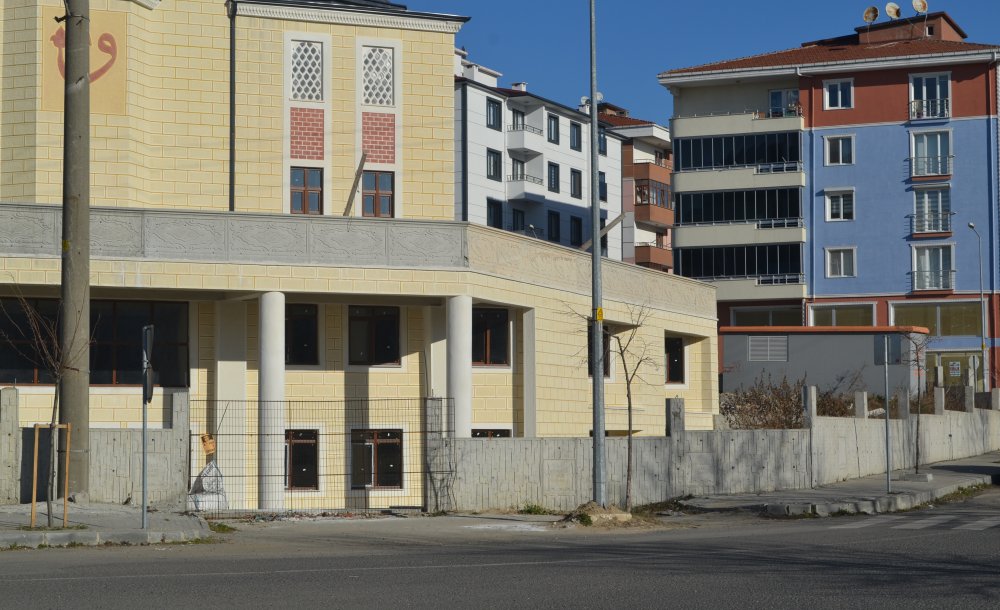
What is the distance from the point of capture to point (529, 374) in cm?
3155

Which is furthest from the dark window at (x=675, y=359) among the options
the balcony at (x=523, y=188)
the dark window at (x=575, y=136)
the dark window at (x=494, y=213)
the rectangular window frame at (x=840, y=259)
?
the dark window at (x=575, y=136)

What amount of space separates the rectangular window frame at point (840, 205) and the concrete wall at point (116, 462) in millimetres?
52163

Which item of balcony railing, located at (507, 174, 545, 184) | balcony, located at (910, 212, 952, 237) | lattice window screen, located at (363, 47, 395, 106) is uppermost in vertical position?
balcony railing, located at (507, 174, 545, 184)

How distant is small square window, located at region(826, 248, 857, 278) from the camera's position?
69.0m

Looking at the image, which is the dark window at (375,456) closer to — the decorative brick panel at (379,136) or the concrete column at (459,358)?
the concrete column at (459,358)

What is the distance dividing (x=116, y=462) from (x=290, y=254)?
6.51 meters

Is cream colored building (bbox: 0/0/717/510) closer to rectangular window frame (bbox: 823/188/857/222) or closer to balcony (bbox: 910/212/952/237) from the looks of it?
rectangular window frame (bbox: 823/188/857/222)

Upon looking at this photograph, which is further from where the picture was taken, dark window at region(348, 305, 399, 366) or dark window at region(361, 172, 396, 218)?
dark window at region(361, 172, 396, 218)

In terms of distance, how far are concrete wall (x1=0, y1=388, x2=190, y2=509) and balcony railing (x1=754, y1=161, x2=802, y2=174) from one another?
51.4 m

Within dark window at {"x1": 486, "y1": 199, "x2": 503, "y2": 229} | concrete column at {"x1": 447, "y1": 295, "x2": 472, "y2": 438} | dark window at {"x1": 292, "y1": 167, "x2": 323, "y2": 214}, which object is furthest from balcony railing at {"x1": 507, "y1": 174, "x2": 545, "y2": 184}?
concrete column at {"x1": 447, "y1": 295, "x2": 472, "y2": 438}

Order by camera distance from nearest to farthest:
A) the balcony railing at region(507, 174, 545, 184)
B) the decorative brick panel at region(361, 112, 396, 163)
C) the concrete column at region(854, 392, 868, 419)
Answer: the decorative brick panel at region(361, 112, 396, 163)
the concrete column at region(854, 392, 868, 419)
the balcony railing at region(507, 174, 545, 184)

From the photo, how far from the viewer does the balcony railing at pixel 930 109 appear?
67.2 m

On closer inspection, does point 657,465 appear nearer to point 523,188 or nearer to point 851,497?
point 851,497

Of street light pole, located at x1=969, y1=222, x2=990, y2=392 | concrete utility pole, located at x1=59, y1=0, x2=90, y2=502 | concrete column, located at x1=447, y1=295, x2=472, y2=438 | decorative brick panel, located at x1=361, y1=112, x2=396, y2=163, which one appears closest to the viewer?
concrete utility pole, located at x1=59, y1=0, x2=90, y2=502
